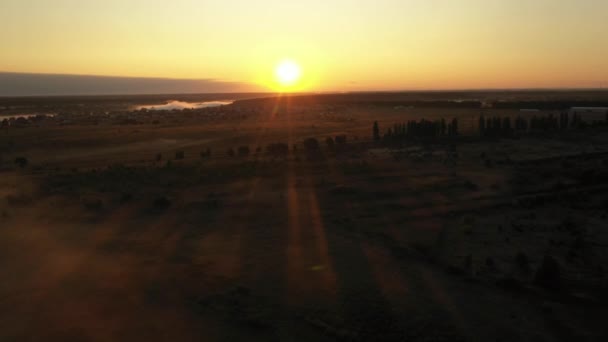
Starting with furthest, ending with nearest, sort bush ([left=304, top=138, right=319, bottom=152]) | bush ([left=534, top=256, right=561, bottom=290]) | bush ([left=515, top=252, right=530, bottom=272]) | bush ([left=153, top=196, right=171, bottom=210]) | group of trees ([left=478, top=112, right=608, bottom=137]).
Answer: group of trees ([left=478, top=112, right=608, bottom=137])
bush ([left=304, top=138, right=319, bottom=152])
bush ([left=153, top=196, right=171, bottom=210])
bush ([left=515, top=252, right=530, bottom=272])
bush ([left=534, top=256, right=561, bottom=290])

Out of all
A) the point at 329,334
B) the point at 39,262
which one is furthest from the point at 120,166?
the point at 329,334

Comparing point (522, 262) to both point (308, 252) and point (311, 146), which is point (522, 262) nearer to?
point (308, 252)

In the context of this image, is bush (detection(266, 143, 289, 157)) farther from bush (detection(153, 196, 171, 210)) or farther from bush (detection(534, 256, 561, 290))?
bush (detection(534, 256, 561, 290))

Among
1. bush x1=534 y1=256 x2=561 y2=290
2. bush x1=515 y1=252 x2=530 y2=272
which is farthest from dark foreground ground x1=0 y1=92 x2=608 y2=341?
bush x1=515 y1=252 x2=530 y2=272

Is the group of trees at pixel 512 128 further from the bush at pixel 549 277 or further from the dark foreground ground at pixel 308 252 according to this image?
the bush at pixel 549 277

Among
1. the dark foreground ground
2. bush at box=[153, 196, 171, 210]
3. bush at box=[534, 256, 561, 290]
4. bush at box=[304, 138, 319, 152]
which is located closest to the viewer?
the dark foreground ground

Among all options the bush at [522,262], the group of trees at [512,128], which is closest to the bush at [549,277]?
the bush at [522,262]

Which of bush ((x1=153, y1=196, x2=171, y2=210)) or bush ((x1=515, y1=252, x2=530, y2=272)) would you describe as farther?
bush ((x1=153, y1=196, x2=171, y2=210))

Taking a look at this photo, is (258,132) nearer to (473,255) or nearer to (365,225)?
(365,225)
